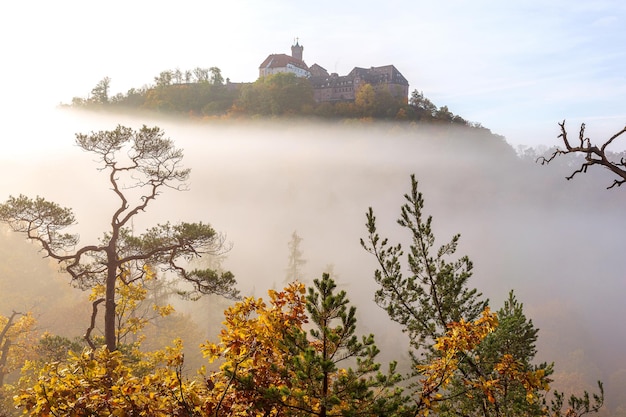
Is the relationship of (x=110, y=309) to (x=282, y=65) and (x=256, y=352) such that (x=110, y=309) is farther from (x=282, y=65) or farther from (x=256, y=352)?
(x=282, y=65)

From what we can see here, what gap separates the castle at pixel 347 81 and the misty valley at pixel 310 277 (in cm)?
807

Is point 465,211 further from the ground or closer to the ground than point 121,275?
closer to the ground

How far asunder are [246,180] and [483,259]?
72221 mm

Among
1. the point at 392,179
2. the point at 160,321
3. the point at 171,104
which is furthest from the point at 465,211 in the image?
the point at 160,321

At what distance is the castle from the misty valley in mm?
8066

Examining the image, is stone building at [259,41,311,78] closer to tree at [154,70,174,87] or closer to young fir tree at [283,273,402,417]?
tree at [154,70,174,87]

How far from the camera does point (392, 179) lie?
122812 millimetres

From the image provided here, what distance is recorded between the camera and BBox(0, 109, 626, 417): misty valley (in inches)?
197

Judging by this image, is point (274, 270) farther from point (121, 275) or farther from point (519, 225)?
point (519, 225)

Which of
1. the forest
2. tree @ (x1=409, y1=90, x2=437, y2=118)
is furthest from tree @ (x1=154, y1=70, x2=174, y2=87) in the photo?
tree @ (x1=409, y1=90, x2=437, y2=118)

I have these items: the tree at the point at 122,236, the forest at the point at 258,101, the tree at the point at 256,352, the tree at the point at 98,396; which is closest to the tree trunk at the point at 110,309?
the tree at the point at 122,236

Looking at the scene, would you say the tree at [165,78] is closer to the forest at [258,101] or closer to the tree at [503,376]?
the forest at [258,101]

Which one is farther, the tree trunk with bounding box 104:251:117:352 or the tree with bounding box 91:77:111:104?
the tree with bounding box 91:77:111:104

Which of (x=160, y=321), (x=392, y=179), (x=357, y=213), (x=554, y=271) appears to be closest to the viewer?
(x=160, y=321)
